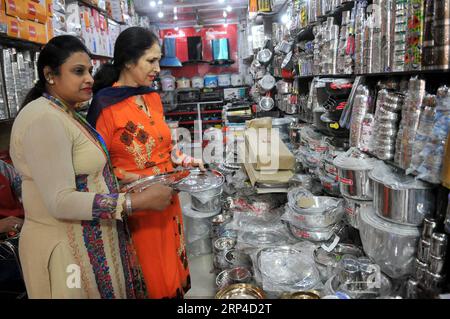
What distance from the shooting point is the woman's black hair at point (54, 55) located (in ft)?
3.53

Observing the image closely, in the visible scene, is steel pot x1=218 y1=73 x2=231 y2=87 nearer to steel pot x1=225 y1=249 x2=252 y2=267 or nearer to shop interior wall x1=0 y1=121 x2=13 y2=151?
shop interior wall x1=0 y1=121 x2=13 y2=151

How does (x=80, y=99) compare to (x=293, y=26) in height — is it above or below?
below

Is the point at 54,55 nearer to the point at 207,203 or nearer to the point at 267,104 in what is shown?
the point at 207,203

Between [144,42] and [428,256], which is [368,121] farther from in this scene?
[144,42]

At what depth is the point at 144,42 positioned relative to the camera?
1.51 meters

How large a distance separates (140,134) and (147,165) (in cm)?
14

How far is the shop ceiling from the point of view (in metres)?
6.81

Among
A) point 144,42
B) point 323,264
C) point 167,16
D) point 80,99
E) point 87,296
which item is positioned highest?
point 167,16

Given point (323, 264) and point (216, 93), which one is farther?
point (216, 93)

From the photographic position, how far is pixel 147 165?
153cm

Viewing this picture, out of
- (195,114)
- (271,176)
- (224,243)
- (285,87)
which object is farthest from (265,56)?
(224,243)

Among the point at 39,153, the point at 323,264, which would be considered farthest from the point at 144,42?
the point at 323,264
